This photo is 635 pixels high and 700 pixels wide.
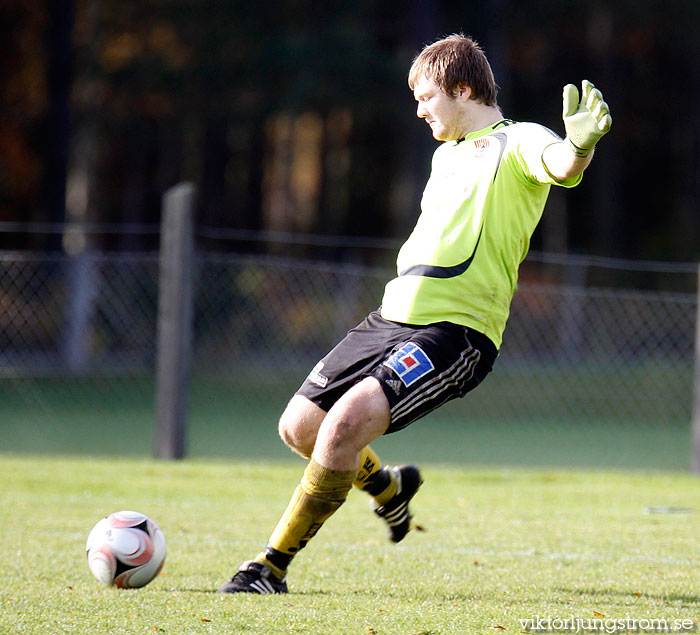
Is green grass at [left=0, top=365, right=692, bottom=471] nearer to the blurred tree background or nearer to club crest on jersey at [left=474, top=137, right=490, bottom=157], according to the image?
the blurred tree background

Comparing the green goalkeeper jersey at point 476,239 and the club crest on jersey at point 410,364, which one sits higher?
the green goalkeeper jersey at point 476,239

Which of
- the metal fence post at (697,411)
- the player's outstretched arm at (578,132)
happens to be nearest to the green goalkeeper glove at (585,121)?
the player's outstretched arm at (578,132)

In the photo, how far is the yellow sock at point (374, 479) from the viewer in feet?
15.2

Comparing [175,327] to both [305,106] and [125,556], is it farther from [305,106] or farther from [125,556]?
[305,106]

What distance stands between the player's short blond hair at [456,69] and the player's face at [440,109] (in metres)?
0.02

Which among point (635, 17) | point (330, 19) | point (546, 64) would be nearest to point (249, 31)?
point (330, 19)

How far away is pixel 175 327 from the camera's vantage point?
350 inches

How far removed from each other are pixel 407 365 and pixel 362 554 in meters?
1.50

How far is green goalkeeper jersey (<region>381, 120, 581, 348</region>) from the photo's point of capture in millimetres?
3980

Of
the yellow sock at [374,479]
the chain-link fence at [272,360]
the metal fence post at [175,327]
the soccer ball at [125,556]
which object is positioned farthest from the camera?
the chain-link fence at [272,360]

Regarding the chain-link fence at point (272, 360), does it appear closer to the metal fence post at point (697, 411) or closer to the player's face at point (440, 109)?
the metal fence post at point (697, 411)

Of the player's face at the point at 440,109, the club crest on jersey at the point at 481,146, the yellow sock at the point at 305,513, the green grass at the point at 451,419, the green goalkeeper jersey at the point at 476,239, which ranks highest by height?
→ the player's face at the point at 440,109

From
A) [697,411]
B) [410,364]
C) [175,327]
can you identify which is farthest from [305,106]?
[410,364]

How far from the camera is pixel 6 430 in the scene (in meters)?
12.6
